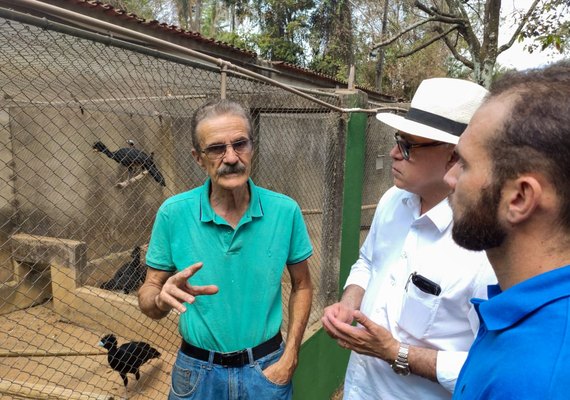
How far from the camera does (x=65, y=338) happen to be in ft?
16.1

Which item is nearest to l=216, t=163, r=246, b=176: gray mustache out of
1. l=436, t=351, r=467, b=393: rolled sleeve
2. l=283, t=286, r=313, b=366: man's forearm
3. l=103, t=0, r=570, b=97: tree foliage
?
l=283, t=286, r=313, b=366: man's forearm

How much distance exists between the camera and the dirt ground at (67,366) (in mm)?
3928

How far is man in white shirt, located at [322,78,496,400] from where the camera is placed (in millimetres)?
1542

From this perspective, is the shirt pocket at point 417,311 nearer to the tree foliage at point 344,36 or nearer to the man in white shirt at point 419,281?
the man in white shirt at point 419,281

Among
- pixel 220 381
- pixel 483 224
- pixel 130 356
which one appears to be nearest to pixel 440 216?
pixel 483 224

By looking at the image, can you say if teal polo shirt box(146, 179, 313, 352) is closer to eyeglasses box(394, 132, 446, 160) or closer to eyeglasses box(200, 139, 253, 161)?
eyeglasses box(200, 139, 253, 161)

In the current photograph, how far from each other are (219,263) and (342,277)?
218 centimetres

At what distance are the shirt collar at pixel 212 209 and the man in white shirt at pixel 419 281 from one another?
52cm

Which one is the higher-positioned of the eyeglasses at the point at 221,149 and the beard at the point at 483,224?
the eyeglasses at the point at 221,149

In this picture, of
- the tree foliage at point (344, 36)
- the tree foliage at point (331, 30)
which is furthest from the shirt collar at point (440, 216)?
the tree foliage at point (331, 30)

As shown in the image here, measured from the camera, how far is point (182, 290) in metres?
1.46

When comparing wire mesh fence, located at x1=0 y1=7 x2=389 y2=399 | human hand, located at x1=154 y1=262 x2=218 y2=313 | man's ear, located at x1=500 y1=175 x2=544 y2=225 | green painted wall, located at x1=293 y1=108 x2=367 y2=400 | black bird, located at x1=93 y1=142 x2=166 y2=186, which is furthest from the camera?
black bird, located at x1=93 y1=142 x2=166 y2=186

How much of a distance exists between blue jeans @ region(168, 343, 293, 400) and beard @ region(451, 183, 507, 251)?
1.05 metres

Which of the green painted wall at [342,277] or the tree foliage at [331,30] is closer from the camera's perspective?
the green painted wall at [342,277]
